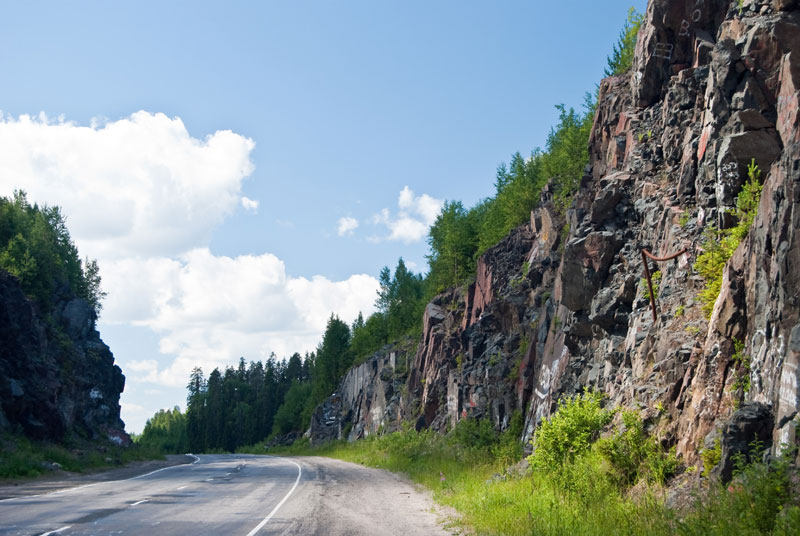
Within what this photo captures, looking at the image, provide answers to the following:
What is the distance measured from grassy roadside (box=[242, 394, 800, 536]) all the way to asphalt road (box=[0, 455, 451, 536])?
157cm

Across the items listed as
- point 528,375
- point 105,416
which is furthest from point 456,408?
point 105,416

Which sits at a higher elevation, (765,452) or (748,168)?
(748,168)

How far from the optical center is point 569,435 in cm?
1453

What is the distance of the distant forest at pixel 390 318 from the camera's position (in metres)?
36.9

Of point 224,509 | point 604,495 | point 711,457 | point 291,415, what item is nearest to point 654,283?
point 604,495

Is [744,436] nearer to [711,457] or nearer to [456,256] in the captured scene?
[711,457]

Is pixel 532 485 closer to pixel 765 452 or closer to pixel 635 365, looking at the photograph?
pixel 635 365

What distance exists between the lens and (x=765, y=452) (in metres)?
8.27

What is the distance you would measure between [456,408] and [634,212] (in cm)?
1906

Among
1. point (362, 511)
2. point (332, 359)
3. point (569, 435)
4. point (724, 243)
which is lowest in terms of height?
point (362, 511)

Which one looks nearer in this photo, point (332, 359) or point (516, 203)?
point (516, 203)

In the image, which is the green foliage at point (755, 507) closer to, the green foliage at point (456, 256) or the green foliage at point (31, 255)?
the green foliage at point (456, 256)

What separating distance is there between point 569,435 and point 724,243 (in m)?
5.67

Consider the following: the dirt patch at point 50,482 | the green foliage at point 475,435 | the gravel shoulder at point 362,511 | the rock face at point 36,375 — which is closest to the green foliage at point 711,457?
the gravel shoulder at point 362,511
